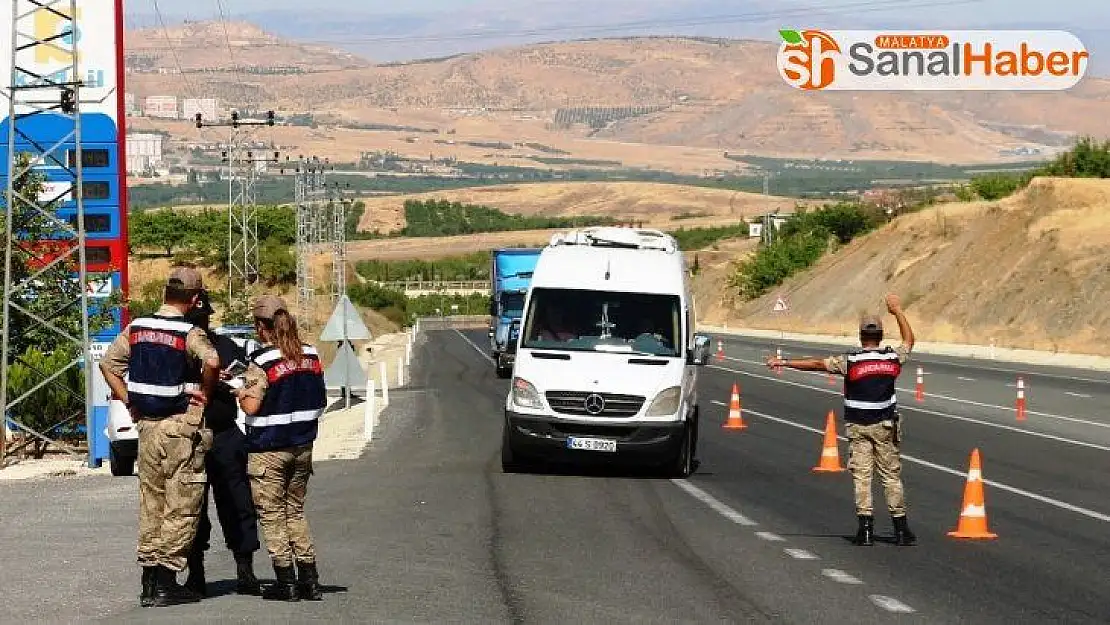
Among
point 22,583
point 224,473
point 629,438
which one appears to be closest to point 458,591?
point 224,473

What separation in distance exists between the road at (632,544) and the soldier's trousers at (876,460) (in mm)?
354

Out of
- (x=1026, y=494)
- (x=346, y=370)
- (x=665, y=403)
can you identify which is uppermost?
(x=665, y=403)

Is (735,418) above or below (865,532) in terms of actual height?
below

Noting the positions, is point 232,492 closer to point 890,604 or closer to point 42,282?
point 890,604

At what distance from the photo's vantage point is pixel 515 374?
21.0 meters

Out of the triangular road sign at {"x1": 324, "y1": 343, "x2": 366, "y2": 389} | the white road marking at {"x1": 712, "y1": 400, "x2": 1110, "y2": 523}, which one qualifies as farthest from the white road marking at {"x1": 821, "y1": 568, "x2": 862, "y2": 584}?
the triangular road sign at {"x1": 324, "y1": 343, "x2": 366, "y2": 389}

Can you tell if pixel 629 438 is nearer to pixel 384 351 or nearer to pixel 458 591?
pixel 458 591

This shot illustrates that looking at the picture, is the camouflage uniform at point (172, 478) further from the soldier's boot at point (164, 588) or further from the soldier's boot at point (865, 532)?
the soldier's boot at point (865, 532)

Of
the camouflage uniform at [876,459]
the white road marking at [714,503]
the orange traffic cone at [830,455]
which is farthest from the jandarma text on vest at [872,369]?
the orange traffic cone at [830,455]

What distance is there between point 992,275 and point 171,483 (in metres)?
78.8

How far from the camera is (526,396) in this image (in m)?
20.9

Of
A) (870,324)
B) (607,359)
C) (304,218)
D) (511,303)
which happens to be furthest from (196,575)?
(304,218)

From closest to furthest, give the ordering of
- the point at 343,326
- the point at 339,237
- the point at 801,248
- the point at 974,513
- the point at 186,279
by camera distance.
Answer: the point at 186,279
the point at 974,513
the point at 343,326
the point at 339,237
the point at 801,248

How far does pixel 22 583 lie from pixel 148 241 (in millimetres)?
145255
